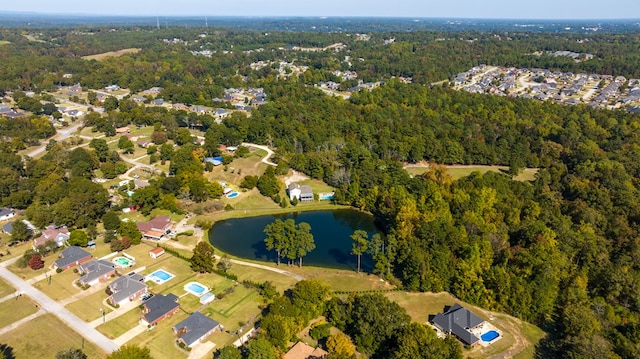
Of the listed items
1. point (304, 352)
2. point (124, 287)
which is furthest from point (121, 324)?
point (304, 352)

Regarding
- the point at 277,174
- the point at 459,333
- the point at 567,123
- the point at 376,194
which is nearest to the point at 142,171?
the point at 277,174

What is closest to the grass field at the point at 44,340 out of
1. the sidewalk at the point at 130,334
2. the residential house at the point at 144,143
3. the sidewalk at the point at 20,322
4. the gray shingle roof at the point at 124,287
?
the sidewalk at the point at 20,322

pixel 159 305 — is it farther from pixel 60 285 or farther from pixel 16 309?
pixel 16 309

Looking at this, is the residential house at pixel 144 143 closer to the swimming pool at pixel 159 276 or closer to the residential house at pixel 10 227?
the residential house at pixel 10 227

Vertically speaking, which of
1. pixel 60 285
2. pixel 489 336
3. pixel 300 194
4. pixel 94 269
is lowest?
pixel 60 285

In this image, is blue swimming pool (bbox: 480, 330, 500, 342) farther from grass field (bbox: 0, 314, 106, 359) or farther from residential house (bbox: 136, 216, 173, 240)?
residential house (bbox: 136, 216, 173, 240)

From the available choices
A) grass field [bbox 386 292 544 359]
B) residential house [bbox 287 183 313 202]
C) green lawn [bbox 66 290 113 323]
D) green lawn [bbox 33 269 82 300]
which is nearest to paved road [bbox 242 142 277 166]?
residential house [bbox 287 183 313 202]
